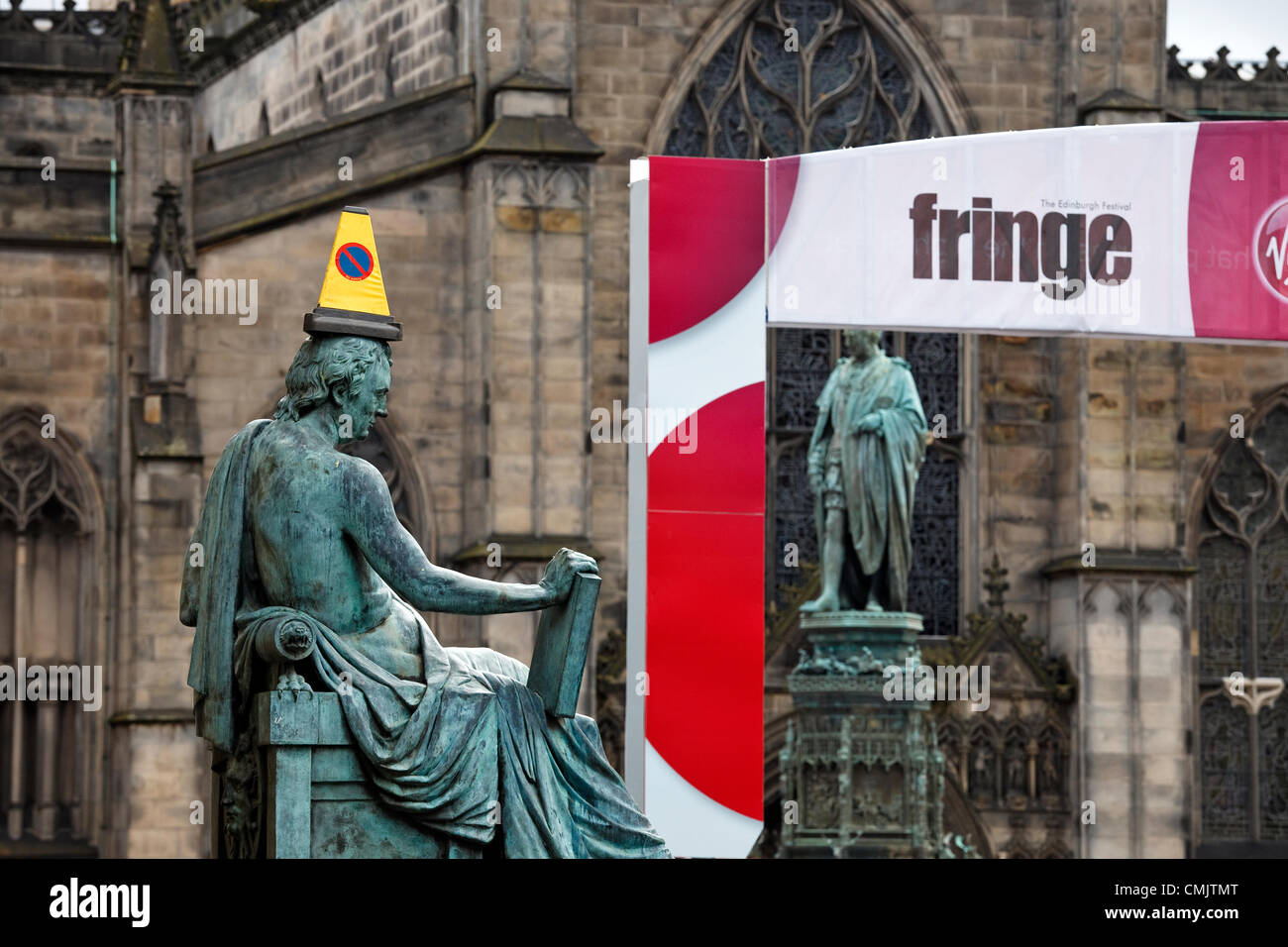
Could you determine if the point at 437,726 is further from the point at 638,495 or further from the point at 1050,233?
the point at 1050,233

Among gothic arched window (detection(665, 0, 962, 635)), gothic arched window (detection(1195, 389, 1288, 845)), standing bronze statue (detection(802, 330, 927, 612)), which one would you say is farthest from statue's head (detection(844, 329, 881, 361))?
gothic arched window (detection(1195, 389, 1288, 845))

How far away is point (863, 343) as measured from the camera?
17.5 m

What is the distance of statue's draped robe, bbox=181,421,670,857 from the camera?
6777mm

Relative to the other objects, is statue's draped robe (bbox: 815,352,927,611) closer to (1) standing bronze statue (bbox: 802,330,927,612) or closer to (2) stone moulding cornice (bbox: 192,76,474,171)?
(1) standing bronze statue (bbox: 802,330,927,612)

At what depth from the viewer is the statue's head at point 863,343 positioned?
17348mm

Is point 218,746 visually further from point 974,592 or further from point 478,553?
point 974,592

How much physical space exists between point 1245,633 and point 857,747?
989 cm

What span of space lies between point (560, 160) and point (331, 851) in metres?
→ 16.8

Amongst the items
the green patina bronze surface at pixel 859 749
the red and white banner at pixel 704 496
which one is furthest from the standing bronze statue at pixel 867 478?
the red and white banner at pixel 704 496

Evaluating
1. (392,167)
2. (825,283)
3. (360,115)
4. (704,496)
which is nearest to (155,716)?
(392,167)

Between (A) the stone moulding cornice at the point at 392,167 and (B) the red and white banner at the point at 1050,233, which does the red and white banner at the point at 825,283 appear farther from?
(A) the stone moulding cornice at the point at 392,167

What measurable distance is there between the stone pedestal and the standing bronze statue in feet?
3.07

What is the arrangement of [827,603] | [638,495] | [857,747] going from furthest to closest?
1. [827,603]
2. [857,747]
3. [638,495]
